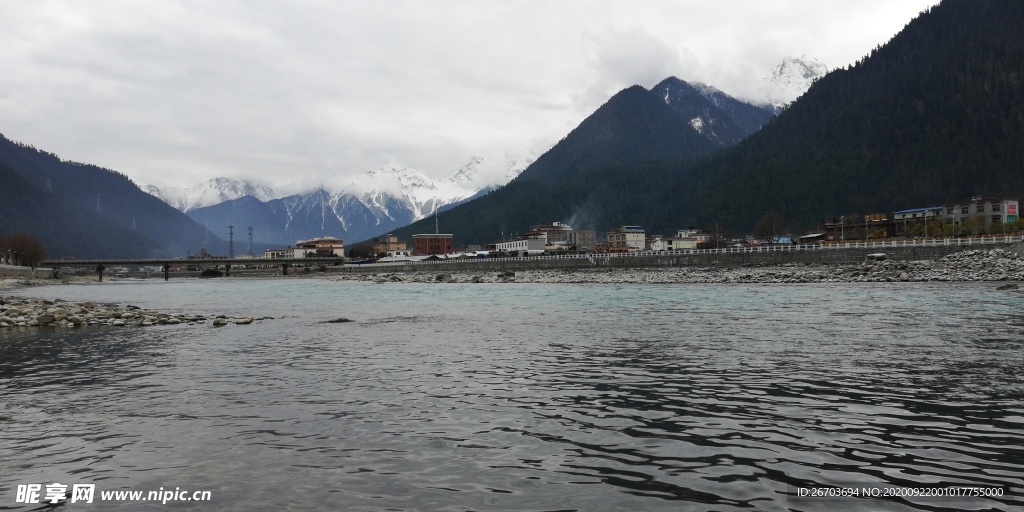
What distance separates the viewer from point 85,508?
8.34 m

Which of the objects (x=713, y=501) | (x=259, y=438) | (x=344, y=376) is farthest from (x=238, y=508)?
(x=344, y=376)

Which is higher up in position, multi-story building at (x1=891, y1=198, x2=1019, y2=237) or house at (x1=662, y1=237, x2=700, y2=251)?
multi-story building at (x1=891, y1=198, x2=1019, y2=237)

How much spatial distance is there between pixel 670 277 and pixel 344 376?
7470 cm

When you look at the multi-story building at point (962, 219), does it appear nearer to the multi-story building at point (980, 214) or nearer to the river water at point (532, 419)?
the multi-story building at point (980, 214)

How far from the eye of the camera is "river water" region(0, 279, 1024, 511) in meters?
8.63

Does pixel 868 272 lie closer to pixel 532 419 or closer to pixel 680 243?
pixel 532 419

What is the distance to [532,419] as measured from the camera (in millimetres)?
12508

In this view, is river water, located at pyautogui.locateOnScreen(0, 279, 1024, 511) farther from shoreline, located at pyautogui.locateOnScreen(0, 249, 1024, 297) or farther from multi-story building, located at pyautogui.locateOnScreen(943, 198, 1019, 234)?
multi-story building, located at pyautogui.locateOnScreen(943, 198, 1019, 234)

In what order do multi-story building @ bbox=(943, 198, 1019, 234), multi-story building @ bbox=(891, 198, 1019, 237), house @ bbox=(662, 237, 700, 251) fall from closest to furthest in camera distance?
multi-story building @ bbox=(891, 198, 1019, 237), multi-story building @ bbox=(943, 198, 1019, 234), house @ bbox=(662, 237, 700, 251)

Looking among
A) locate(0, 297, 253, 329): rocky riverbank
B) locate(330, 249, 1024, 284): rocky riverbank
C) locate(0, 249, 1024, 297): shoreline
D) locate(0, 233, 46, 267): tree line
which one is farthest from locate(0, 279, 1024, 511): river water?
locate(0, 233, 46, 267): tree line

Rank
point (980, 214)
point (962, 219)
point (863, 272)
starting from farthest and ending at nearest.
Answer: point (962, 219), point (980, 214), point (863, 272)

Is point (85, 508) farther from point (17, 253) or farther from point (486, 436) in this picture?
point (17, 253)

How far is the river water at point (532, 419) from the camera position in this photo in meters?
8.63

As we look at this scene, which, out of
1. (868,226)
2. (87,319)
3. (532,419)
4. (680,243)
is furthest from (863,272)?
(680,243)
